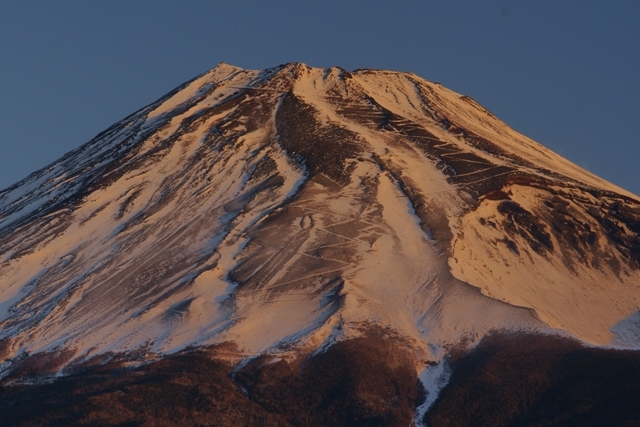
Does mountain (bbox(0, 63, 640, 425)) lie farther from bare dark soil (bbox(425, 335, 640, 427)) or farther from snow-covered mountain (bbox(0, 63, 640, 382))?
bare dark soil (bbox(425, 335, 640, 427))

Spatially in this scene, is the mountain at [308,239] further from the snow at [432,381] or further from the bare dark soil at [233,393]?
the bare dark soil at [233,393]

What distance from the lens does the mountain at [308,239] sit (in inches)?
2908

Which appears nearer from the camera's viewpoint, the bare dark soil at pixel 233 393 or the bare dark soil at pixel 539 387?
the bare dark soil at pixel 539 387

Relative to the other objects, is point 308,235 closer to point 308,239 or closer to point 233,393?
point 308,239

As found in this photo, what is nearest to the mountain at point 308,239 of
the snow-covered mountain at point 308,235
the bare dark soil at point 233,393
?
the snow-covered mountain at point 308,235

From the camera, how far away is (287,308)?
2968 inches

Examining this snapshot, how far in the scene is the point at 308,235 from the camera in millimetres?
83438

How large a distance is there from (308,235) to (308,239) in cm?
55

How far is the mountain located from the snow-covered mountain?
146 mm

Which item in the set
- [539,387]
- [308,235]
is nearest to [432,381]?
[539,387]

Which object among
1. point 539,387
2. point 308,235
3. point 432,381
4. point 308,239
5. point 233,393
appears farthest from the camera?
point 308,235

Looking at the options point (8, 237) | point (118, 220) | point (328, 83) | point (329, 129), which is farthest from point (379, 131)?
point (8, 237)

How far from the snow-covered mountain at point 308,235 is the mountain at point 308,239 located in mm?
146

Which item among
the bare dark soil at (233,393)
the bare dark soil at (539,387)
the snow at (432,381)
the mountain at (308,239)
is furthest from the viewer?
the mountain at (308,239)
